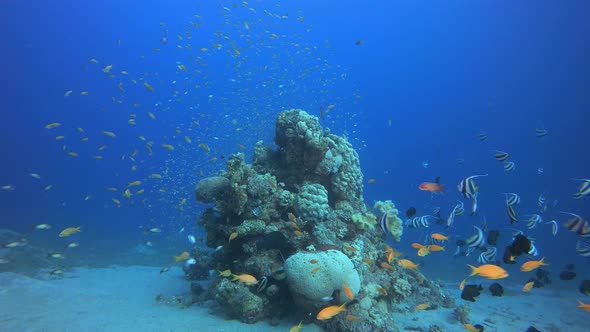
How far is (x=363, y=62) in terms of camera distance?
132375 mm

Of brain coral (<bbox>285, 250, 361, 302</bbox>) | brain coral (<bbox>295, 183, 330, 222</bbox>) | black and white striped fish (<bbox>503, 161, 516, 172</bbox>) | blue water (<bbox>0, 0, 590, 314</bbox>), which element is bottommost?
brain coral (<bbox>285, 250, 361, 302</bbox>)

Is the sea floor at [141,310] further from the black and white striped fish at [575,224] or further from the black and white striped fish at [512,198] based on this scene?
the black and white striped fish at [575,224]

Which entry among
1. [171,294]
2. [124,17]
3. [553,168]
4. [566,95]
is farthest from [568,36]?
[124,17]

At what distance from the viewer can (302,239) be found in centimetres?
754

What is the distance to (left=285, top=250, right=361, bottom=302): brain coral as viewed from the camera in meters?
6.19

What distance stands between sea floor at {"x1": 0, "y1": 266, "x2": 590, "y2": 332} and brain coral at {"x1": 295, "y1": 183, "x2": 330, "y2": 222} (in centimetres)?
255

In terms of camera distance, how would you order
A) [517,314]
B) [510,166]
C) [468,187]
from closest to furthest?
[468,187], [510,166], [517,314]

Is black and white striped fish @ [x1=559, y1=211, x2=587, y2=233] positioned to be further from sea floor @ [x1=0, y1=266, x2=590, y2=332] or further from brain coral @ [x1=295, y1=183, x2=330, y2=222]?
brain coral @ [x1=295, y1=183, x2=330, y2=222]

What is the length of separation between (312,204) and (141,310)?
202 inches

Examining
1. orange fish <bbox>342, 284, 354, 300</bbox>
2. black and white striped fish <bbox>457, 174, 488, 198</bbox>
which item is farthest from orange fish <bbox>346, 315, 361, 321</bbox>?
black and white striped fish <bbox>457, 174, 488, 198</bbox>

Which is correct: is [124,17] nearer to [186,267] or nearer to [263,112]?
[263,112]

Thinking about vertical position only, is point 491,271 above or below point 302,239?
below

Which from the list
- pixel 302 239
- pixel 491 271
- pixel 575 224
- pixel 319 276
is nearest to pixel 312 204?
pixel 302 239

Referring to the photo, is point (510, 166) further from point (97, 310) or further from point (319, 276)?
point (97, 310)
